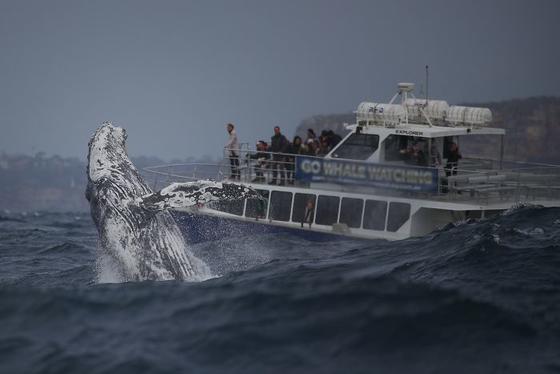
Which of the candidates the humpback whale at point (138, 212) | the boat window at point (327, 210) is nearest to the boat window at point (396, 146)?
the boat window at point (327, 210)

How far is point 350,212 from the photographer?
23.4 metres

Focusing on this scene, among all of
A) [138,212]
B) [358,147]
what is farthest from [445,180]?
[138,212]

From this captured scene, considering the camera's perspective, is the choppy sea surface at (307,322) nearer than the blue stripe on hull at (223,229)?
Yes

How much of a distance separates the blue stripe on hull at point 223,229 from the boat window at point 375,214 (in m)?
0.70

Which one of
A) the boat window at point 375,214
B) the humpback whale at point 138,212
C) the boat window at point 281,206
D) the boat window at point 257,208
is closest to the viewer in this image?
the humpback whale at point 138,212

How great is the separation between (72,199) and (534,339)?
301 ft

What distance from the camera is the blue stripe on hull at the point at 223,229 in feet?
75.9

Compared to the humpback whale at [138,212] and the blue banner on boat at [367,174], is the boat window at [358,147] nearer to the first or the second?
the blue banner on boat at [367,174]

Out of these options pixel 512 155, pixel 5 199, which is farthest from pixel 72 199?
pixel 512 155

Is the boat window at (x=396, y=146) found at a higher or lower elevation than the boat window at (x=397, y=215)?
higher

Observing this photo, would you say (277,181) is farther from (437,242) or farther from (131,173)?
(131,173)

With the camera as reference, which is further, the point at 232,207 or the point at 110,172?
the point at 232,207

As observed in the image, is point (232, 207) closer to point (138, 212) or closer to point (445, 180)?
point (445, 180)

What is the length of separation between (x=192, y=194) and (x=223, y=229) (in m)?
11.0
